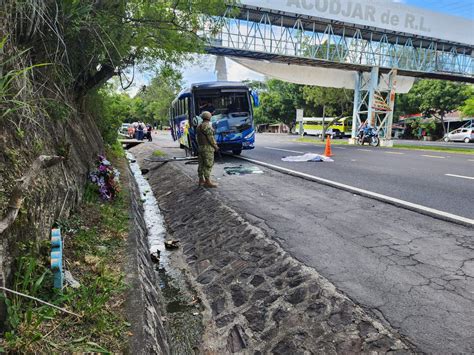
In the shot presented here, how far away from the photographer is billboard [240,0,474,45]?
2133cm

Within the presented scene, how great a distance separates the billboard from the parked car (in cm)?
923

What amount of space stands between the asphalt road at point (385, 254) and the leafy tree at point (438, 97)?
37.2 metres

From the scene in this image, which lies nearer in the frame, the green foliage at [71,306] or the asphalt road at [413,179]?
the green foliage at [71,306]

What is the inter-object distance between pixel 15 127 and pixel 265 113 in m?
63.1

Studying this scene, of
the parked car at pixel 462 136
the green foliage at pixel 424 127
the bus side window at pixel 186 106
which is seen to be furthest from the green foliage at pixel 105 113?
the green foliage at pixel 424 127

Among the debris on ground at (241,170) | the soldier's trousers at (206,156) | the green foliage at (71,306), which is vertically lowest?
the debris on ground at (241,170)

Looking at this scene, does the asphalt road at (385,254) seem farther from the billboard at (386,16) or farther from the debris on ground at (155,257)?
the billboard at (386,16)

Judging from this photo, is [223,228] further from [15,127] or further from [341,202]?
[15,127]

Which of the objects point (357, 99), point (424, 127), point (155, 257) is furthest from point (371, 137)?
point (155, 257)

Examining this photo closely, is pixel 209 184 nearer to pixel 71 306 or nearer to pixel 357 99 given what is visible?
pixel 71 306

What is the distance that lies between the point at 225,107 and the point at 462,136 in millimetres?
30405

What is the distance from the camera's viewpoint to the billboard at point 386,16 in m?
21.3

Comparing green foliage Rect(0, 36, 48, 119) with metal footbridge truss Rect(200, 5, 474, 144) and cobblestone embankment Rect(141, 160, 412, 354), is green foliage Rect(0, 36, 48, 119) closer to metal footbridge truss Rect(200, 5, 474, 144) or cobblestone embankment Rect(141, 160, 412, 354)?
cobblestone embankment Rect(141, 160, 412, 354)

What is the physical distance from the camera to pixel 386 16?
78.5 ft
